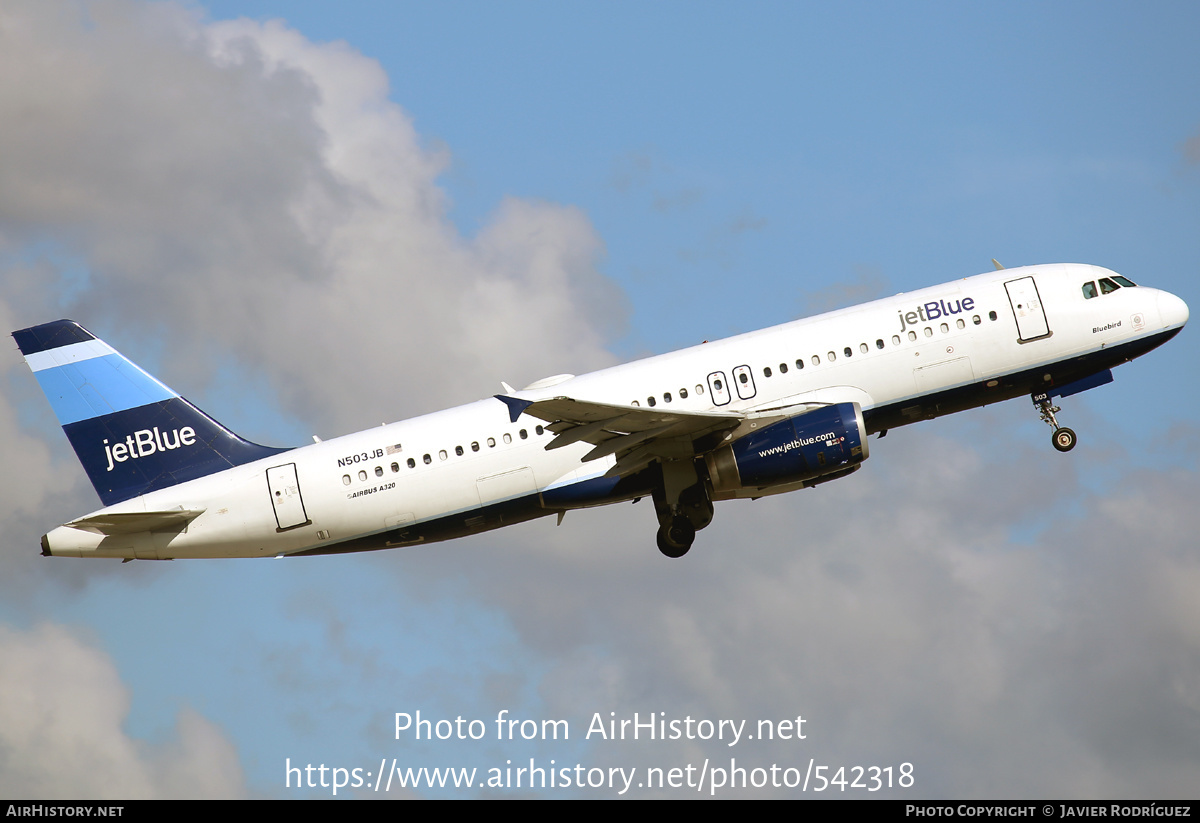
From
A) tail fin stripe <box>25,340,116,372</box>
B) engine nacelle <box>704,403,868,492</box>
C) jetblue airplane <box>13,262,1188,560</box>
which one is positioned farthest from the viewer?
tail fin stripe <box>25,340,116,372</box>

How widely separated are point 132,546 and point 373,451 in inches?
296

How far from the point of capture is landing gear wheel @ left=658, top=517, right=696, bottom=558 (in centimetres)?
3384

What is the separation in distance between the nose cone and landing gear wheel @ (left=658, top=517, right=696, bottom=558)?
1484 cm

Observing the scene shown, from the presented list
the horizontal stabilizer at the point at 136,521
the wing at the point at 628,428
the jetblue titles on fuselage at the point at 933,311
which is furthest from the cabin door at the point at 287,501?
the jetblue titles on fuselage at the point at 933,311

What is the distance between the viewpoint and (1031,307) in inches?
1284

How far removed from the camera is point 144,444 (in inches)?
1385

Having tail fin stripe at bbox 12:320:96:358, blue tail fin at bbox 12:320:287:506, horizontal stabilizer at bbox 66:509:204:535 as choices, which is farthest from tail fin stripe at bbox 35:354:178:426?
horizontal stabilizer at bbox 66:509:204:535

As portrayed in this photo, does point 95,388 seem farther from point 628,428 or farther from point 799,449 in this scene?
point 799,449

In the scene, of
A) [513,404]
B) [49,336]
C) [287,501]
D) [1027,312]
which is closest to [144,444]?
[49,336]

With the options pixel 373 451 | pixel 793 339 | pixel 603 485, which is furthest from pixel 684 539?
pixel 373 451

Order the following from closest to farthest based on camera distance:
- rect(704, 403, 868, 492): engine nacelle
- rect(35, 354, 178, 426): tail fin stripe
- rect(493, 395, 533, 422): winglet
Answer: rect(493, 395, 533, 422): winglet, rect(704, 403, 868, 492): engine nacelle, rect(35, 354, 178, 426): tail fin stripe

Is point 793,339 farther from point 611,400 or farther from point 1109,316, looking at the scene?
point 1109,316

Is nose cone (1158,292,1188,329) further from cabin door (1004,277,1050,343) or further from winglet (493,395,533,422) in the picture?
winglet (493,395,533,422)

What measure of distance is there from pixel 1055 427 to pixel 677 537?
38.1ft
